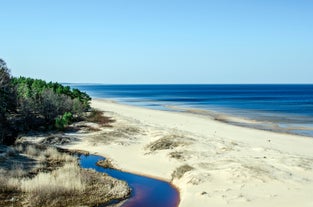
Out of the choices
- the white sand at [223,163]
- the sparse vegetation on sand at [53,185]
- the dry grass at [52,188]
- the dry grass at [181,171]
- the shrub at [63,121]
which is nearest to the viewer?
the dry grass at [52,188]

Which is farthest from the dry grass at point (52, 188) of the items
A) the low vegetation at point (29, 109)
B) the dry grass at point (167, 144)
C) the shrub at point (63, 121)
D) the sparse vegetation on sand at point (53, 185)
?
the shrub at point (63, 121)

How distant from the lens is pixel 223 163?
66.4 feet

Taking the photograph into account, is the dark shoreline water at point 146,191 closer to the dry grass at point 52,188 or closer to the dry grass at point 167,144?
the dry grass at point 52,188

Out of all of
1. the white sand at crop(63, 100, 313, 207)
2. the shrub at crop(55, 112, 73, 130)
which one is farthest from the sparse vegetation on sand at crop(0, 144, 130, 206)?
the shrub at crop(55, 112, 73, 130)

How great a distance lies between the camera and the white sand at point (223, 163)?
593 inches

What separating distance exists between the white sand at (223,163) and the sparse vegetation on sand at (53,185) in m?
3.22

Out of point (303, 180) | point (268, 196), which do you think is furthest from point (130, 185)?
point (303, 180)

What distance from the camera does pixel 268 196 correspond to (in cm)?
1484

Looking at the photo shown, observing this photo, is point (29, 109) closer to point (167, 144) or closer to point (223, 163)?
point (167, 144)

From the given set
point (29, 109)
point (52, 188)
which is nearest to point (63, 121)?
point (29, 109)

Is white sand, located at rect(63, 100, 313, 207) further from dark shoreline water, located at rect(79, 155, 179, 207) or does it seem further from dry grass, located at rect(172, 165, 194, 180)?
dark shoreline water, located at rect(79, 155, 179, 207)

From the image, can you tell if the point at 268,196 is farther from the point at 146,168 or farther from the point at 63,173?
the point at 63,173

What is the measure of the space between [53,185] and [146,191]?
440 centimetres

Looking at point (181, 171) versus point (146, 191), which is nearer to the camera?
point (146, 191)
